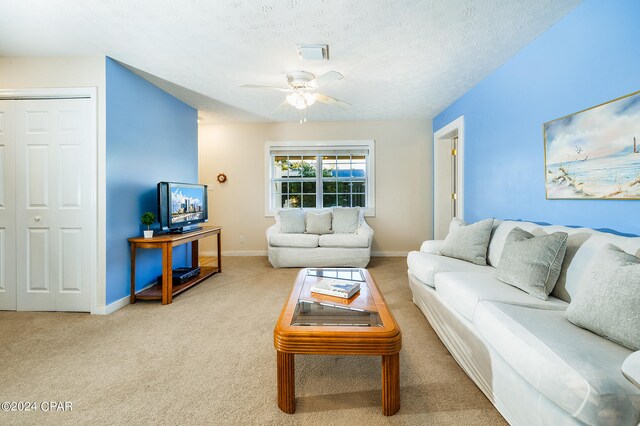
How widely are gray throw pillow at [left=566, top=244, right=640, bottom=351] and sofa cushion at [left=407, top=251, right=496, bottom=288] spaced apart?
94 cm

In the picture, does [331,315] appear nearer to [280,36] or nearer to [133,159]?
[280,36]

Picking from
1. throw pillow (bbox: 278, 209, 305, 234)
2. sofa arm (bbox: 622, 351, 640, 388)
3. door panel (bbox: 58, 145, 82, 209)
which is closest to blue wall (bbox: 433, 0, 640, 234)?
sofa arm (bbox: 622, 351, 640, 388)

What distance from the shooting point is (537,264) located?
183 cm

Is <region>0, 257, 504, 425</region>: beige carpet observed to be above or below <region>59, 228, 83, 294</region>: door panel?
below

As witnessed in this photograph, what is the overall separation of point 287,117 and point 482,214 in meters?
3.43

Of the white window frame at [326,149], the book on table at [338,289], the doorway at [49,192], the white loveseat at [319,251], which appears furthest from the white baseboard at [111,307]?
the white window frame at [326,149]

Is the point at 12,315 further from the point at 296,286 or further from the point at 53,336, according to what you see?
the point at 296,286

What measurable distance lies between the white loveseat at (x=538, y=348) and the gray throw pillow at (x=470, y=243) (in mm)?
246

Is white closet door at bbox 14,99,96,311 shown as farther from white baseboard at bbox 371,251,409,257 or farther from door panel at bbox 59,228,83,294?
white baseboard at bbox 371,251,409,257

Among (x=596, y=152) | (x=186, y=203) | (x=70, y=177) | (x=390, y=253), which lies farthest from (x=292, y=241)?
(x=596, y=152)

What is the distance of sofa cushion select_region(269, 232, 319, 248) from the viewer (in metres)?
4.55

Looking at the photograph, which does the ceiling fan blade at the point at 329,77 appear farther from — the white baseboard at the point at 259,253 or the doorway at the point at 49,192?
the white baseboard at the point at 259,253

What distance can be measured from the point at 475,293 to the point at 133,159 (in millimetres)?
3473

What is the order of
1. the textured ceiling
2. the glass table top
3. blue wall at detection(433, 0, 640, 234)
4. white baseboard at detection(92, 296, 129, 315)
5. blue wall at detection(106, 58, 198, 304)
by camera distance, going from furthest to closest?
blue wall at detection(106, 58, 198, 304) < white baseboard at detection(92, 296, 129, 315) < the textured ceiling < blue wall at detection(433, 0, 640, 234) < the glass table top
